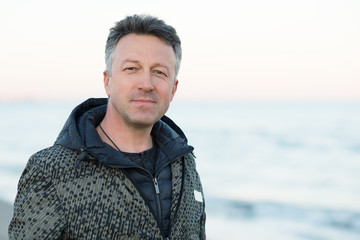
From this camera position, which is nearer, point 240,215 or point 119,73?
point 119,73

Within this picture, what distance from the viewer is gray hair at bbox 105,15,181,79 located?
7.63 feet

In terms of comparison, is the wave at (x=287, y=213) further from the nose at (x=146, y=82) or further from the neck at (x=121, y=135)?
the nose at (x=146, y=82)

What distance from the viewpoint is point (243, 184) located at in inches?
523

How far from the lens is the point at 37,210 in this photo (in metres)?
1.98

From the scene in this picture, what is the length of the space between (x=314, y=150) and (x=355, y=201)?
1234cm

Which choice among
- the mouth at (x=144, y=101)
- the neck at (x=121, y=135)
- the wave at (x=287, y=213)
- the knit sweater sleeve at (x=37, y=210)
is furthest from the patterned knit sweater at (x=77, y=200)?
the wave at (x=287, y=213)

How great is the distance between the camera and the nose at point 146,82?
7.43ft

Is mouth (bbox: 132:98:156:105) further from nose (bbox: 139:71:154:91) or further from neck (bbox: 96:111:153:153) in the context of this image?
neck (bbox: 96:111:153:153)

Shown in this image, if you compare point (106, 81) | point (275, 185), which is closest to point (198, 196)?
point (106, 81)

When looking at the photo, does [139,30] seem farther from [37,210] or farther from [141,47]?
[37,210]

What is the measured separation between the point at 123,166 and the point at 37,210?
0.42 metres

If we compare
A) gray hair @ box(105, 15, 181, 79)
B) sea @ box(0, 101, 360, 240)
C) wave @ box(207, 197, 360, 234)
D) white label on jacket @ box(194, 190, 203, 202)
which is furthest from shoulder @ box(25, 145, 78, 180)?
wave @ box(207, 197, 360, 234)

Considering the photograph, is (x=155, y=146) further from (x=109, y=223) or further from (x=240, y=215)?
(x=240, y=215)

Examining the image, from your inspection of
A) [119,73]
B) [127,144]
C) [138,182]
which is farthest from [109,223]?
[119,73]
